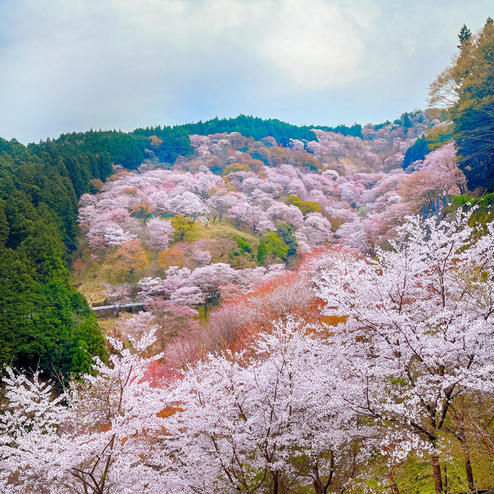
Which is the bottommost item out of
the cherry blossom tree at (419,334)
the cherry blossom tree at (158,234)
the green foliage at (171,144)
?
the cherry blossom tree at (419,334)

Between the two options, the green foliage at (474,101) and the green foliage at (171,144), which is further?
the green foliage at (171,144)

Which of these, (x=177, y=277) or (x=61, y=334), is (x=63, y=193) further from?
(x=61, y=334)

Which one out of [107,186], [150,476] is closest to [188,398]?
[150,476]

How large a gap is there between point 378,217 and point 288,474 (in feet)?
77.7

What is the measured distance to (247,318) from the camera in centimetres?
1630

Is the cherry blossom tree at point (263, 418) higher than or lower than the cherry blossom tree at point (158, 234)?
lower

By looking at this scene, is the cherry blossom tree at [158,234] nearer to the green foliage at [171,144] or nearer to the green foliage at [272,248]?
the green foliage at [272,248]

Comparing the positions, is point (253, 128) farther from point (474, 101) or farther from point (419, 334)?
point (419, 334)

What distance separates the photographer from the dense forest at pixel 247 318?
5.74 metres

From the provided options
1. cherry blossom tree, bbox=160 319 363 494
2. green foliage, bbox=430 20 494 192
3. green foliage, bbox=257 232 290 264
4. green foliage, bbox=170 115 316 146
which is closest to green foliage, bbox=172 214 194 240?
green foliage, bbox=257 232 290 264

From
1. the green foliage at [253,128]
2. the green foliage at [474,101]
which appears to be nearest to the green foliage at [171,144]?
the green foliage at [253,128]

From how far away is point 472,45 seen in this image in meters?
18.1

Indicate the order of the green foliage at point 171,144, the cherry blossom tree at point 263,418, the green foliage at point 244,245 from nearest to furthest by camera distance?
the cherry blossom tree at point 263,418 → the green foliage at point 244,245 → the green foliage at point 171,144

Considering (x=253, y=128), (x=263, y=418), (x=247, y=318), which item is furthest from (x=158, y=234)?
(x=253, y=128)
